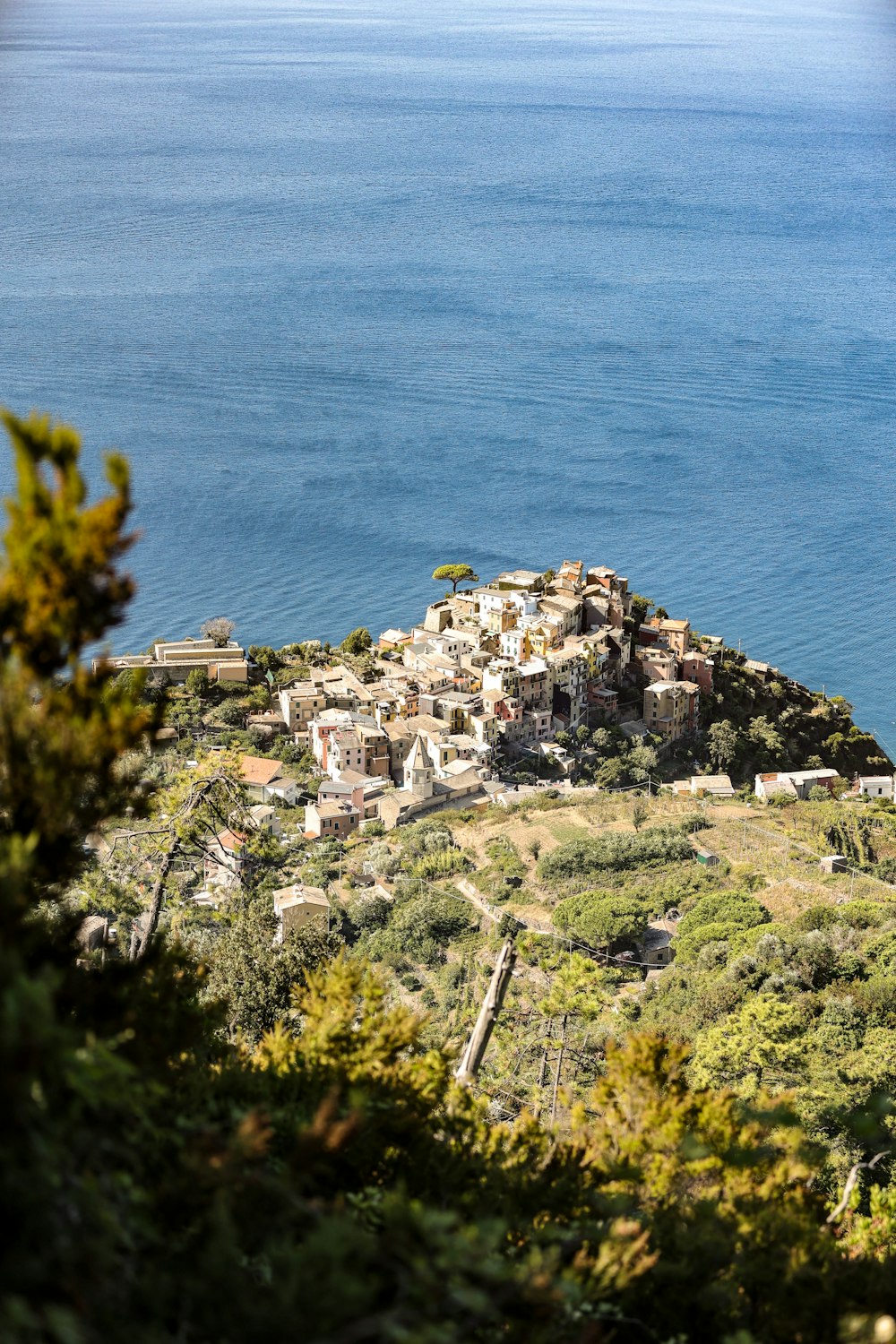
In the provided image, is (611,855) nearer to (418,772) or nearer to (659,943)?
(659,943)

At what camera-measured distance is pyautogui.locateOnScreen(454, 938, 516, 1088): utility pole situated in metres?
5.38

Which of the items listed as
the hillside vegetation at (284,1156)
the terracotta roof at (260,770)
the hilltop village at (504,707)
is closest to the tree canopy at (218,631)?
the hilltop village at (504,707)

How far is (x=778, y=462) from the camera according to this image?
1522 inches

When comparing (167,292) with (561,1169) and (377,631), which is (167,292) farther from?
(561,1169)

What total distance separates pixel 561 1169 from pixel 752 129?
8709 centimetres

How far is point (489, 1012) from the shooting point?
541 cm

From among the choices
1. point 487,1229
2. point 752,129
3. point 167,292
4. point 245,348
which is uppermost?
point 752,129

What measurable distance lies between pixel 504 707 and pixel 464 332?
28.5 metres

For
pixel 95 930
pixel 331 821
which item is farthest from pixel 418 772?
pixel 95 930

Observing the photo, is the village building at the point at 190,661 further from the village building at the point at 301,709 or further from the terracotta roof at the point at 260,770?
the terracotta roof at the point at 260,770

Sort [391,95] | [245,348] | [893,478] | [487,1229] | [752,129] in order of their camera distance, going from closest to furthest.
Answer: [487,1229] < [893,478] < [245,348] < [752,129] < [391,95]

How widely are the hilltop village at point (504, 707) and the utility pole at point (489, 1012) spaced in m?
13.5

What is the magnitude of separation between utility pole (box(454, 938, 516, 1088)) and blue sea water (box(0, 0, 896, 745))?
73.2ft

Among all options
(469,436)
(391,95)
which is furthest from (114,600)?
(391,95)
